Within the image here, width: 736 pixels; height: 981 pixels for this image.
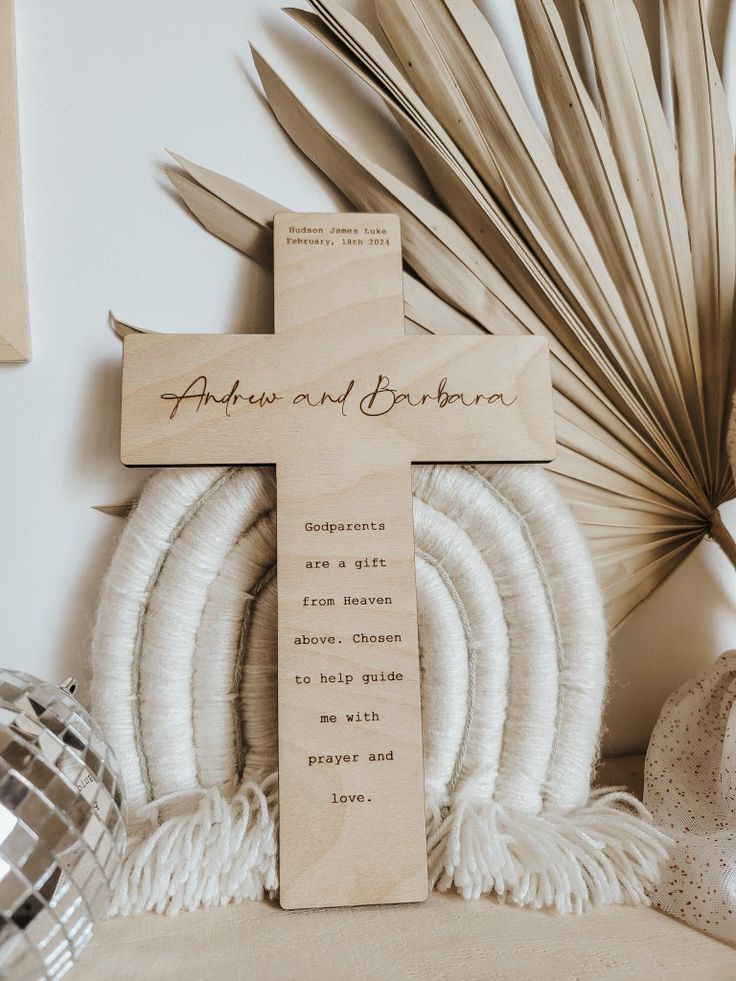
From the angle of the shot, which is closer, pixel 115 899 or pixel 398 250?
pixel 115 899

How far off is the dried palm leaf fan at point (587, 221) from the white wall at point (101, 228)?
0.03m

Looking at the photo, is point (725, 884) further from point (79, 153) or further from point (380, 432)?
point (79, 153)

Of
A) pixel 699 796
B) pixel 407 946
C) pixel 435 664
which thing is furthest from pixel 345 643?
pixel 699 796

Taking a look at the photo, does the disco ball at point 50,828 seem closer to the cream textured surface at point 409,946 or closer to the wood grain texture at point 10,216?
the cream textured surface at point 409,946

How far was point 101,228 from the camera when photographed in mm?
570

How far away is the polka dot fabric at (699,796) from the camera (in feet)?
1.47

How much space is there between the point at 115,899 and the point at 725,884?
15.1 inches

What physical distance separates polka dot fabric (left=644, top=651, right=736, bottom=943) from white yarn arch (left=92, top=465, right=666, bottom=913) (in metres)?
0.02

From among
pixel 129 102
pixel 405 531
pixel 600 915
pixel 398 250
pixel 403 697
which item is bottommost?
pixel 600 915

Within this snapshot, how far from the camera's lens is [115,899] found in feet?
1.47

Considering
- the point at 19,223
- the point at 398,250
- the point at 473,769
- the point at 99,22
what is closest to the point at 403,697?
the point at 473,769

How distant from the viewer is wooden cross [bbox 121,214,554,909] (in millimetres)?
479

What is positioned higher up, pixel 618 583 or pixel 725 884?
pixel 618 583

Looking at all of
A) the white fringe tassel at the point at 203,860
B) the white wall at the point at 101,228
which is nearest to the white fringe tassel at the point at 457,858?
the white fringe tassel at the point at 203,860
